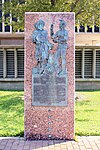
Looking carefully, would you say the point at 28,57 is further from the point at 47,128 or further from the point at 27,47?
the point at 47,128

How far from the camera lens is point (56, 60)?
6215mm

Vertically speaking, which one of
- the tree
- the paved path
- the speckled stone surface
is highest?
the tree

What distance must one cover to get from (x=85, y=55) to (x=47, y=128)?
11270 mm

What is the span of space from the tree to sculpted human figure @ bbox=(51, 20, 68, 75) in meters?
5.13

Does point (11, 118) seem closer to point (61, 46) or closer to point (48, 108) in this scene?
point (48, 108)

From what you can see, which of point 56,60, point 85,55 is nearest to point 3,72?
point 85,55

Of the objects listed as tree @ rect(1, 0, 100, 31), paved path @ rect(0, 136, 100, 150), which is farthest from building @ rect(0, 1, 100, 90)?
paved path @ rect(0, 136, 100, 150)

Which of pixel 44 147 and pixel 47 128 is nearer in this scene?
pixel 44 147

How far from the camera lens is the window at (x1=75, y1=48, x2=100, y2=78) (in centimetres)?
1695

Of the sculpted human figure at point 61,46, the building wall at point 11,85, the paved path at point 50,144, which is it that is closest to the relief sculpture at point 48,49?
the sculpted human figure at point 61,46

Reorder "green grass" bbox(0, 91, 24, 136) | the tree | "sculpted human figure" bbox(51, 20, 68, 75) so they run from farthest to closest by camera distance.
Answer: the tree → "green grass" bbox(0, 91, 24, 136) → "sculpted human figure" bbox(51, 20, 68, 75)

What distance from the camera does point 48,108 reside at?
630 centimetres

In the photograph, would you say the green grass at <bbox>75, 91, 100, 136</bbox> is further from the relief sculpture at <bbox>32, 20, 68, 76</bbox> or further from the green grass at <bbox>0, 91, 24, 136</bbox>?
the relief sculpture at <bbox>32, 20, 68, 76</bbox>

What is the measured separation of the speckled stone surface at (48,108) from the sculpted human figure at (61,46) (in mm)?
94
